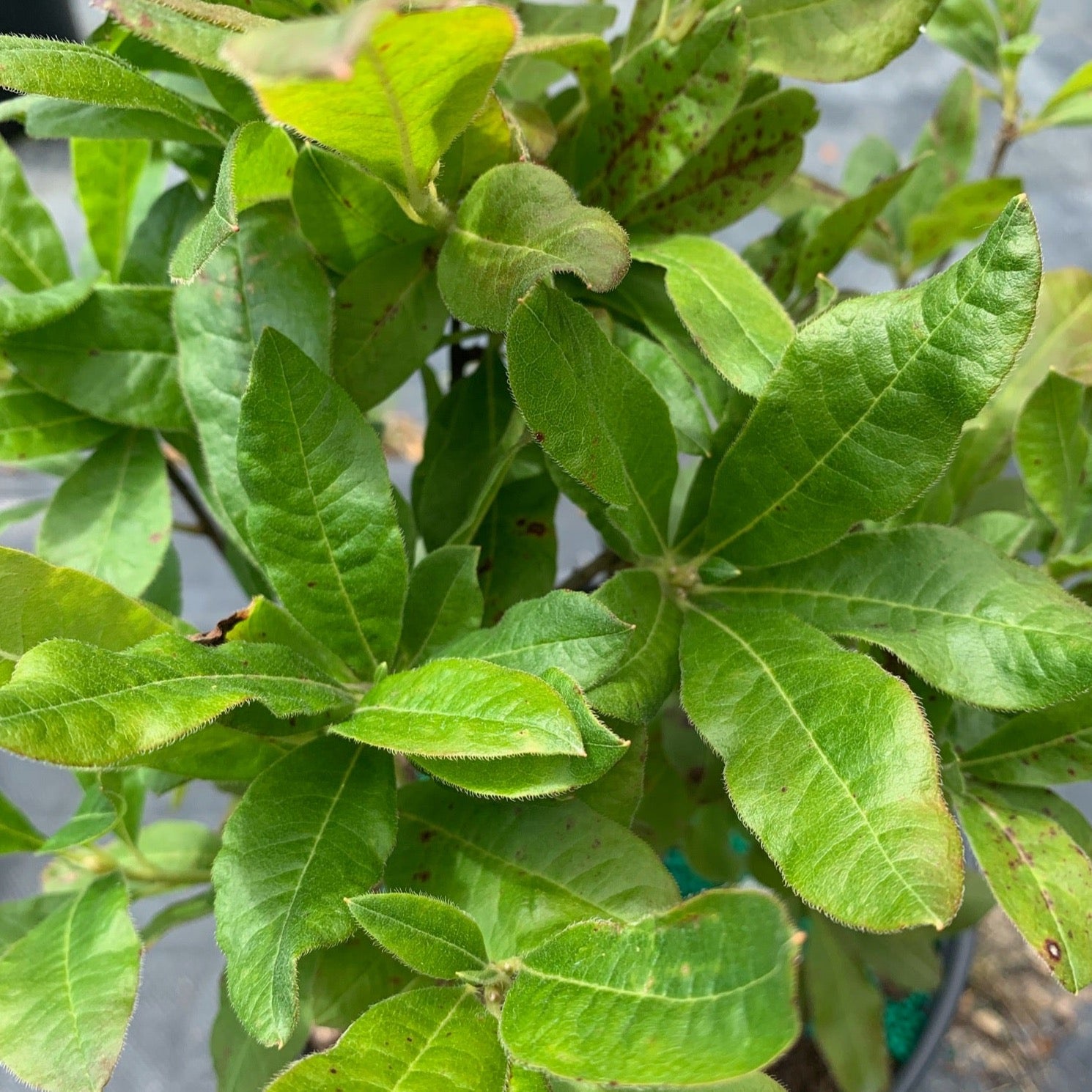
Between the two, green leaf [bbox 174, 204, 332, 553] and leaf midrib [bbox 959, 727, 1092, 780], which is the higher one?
green leaf [bbox 174, 204, 332, 553]

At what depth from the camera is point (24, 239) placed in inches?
29.2

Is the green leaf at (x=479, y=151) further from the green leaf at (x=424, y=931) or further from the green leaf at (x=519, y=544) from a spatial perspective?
the green leaf at (x=424, y=931)

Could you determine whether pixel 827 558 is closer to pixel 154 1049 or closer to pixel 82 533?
pixel 82 533

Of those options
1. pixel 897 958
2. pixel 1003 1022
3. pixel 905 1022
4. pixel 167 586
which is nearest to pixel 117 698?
pixel 167 586

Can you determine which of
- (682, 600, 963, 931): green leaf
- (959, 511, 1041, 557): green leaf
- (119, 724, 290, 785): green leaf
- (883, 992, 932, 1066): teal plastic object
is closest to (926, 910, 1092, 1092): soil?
(883, 992, 932, 1066): teal plastic object

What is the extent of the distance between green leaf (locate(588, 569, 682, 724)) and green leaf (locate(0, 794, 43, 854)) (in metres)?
0.41

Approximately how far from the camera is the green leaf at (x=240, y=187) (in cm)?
42

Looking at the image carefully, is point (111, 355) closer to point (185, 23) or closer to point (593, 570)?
point (185, 23)

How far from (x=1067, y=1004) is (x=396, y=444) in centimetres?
142

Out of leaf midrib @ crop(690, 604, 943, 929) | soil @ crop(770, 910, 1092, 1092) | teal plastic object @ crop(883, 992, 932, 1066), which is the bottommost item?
soil @ crop(770, 910, 1092, 1092)

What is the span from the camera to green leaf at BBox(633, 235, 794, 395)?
1.67 feet

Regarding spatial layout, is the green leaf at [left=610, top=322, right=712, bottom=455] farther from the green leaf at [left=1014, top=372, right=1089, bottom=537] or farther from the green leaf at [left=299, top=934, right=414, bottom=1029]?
the green leaf at [left=299, top=934, right=414, bottom=1029]

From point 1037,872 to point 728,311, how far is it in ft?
1.15

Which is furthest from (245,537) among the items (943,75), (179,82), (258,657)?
(943,75)
